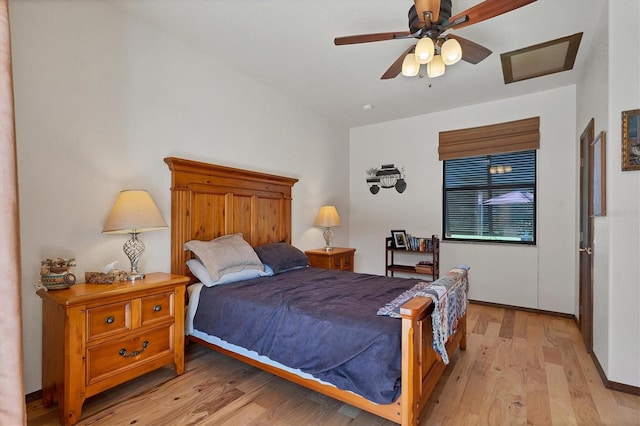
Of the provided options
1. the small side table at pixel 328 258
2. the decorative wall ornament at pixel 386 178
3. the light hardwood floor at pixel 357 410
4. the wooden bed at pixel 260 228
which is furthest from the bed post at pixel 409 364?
the decorative wall ornament at pixel 386 178

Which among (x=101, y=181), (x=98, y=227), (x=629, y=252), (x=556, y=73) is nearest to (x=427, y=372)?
(x=629, y=252)

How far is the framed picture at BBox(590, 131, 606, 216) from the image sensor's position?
2.36 metres

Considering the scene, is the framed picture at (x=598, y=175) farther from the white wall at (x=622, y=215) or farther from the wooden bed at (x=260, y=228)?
the wooden bed at (x=260, y=228)

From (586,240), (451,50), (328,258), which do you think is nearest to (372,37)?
(451,50)

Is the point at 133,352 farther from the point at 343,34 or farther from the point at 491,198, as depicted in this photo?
the point at 491,198

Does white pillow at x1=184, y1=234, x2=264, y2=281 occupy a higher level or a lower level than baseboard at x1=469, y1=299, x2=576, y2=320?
higher

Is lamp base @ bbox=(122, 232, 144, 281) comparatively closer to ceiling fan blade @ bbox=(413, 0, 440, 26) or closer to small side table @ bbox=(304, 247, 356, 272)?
small side table @ bbox=(304, 247, 356, 272)

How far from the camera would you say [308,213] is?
4.52 meters

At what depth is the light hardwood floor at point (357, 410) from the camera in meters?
1.84

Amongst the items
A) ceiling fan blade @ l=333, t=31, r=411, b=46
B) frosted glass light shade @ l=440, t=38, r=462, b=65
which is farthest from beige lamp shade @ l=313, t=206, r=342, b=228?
frosted glass light shade @ l=440, t=38, r=462, b=65

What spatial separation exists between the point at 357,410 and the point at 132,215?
201 centimetres

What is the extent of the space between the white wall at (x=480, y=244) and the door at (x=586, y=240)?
1.39 ft

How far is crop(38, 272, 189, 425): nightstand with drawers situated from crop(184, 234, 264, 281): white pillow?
0.34 m

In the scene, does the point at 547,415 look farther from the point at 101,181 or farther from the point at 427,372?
the point at 101,181
